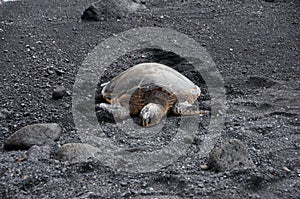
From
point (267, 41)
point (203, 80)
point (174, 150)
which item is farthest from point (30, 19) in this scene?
point (174, 150)

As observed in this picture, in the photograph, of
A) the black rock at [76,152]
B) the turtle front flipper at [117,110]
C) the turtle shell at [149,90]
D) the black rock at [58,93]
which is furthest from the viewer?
the black rock at [58,93]

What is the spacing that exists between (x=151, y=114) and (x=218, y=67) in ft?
4.82

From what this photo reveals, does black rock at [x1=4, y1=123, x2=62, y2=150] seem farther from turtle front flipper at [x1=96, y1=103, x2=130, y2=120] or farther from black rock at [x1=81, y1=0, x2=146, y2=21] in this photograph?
black rock at [x1=81, y1=0, x2=146, y2=21]

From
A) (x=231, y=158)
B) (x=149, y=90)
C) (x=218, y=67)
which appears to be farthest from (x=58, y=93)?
(x=231, y=158)

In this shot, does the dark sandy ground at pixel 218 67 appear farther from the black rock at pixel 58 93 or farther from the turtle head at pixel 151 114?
the turtle head at pixel 151 114

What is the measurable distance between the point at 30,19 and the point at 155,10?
6.27 feet

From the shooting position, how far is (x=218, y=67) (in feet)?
15.6

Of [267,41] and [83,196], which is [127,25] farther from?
[83,196]

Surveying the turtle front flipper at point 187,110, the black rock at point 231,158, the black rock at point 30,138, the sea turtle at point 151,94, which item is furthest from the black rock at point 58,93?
the black rock at point 231,158

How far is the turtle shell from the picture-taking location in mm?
3918

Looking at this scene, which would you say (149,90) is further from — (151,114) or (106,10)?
(106,10)

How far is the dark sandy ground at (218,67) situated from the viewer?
262 centimetres

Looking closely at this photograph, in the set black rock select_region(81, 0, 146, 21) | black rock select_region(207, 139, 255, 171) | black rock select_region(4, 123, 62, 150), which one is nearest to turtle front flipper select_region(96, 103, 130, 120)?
black rock select_region(4, 123, 62, 150)

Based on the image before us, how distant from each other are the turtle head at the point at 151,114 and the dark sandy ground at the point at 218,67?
590 millimetres
